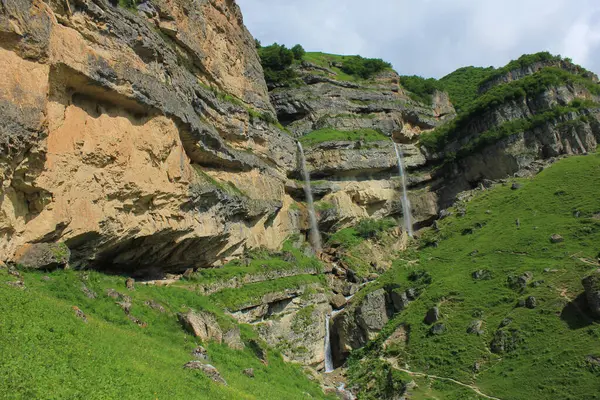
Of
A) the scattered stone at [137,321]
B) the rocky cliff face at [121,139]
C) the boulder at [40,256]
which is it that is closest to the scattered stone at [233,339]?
the scattered stone at [137,321]

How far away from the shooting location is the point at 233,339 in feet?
75.4

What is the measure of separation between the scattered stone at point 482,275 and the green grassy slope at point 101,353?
56.1ft

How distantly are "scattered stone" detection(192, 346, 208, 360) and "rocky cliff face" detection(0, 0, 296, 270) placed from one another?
26.6 feet

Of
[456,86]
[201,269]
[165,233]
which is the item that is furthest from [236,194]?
[456,86]

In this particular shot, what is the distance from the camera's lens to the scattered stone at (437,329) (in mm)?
28906

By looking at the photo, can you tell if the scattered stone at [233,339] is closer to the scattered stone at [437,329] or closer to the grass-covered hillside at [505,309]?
the grass-covered hillside at [505,309]

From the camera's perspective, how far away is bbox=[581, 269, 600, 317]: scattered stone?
23.6 m

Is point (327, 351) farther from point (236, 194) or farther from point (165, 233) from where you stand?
point (165, 233)

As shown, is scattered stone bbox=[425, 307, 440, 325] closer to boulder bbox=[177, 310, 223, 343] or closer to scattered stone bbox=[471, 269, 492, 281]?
scattered stone bbox=[471, 269, 492, 281]

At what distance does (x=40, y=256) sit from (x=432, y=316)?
2522 centimetres

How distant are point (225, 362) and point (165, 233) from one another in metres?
10.0

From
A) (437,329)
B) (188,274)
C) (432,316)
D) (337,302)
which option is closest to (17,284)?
(188,274)

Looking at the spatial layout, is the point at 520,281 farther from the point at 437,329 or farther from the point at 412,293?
the point at 412,293

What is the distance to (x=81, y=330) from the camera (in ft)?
43.7
